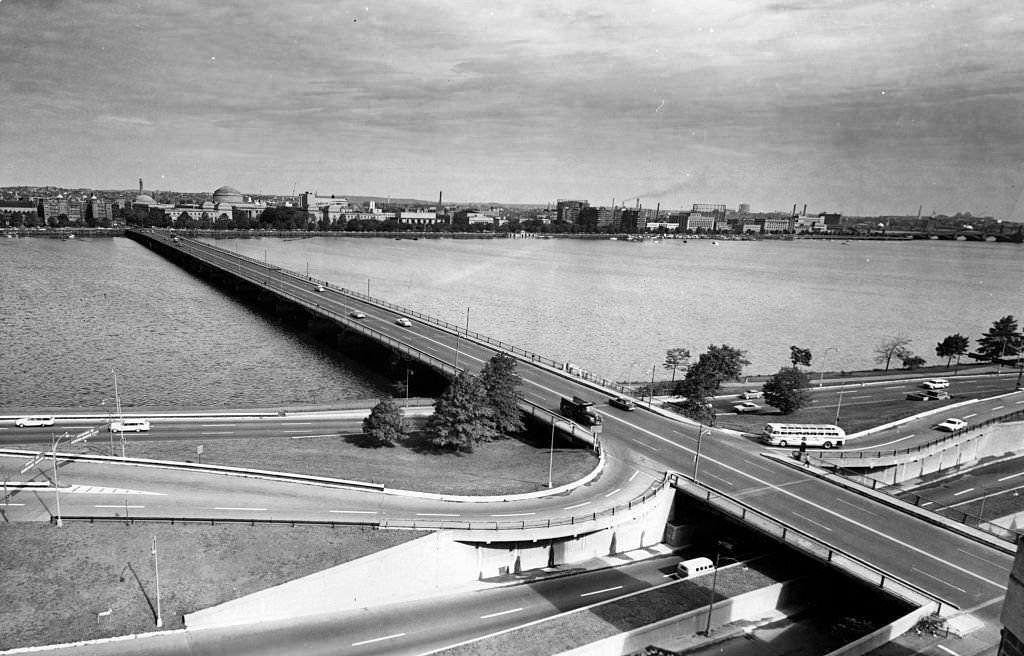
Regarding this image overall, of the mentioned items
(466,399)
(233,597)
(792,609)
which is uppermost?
(466,399)

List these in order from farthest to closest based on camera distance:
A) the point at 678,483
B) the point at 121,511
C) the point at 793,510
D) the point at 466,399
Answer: the point at 466,399
the point at 678,483
the point at 793,510
the point at 121,511

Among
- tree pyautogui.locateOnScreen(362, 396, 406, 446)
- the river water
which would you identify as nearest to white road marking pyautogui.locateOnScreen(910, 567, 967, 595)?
tree pyautogui.locateOnScreen(362, 396, 406, 446)

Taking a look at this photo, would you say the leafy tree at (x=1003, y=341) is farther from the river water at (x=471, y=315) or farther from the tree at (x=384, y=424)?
the tree at (x=384, y=424)

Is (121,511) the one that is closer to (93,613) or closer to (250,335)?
(93,613)

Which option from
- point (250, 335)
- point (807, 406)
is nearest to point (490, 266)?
point (250, 335)

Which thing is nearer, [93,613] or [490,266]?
[93,613]

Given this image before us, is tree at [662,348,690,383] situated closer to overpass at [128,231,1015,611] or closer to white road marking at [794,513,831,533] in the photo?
overpass at [128,231,1015,611]
